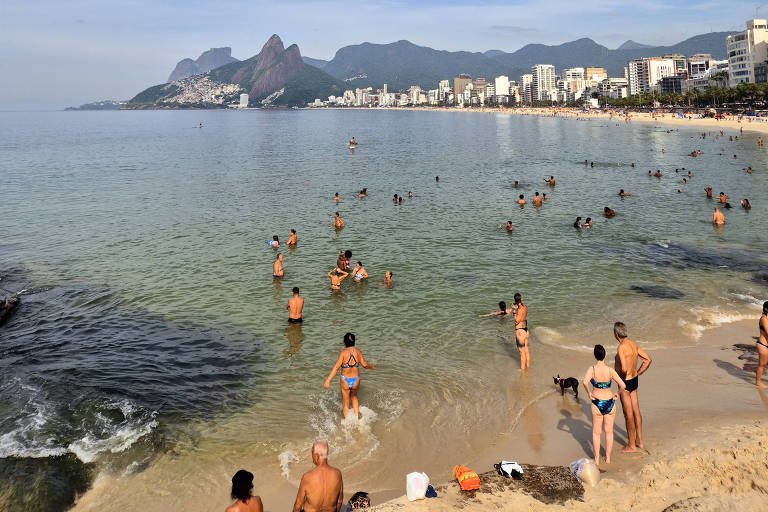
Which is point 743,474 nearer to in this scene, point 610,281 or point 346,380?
point 346,380

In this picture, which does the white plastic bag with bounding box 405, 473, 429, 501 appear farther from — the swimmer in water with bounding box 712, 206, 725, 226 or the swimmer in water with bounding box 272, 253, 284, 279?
the swimmer in water with bounding box 712, 206, 725, 226

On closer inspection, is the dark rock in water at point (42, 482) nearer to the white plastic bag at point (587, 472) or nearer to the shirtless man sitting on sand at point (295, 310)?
the shirtless man sitting on sand at point (295, 310)

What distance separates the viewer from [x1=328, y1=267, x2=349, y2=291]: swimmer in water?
21266 millimetres

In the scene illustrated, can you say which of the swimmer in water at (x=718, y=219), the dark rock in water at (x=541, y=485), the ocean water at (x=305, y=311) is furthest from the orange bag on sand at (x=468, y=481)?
the swimmer in water at (x=718, y=219)

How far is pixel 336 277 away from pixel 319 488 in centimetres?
1426

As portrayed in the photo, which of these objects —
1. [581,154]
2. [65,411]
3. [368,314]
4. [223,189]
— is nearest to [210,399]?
[65,411]

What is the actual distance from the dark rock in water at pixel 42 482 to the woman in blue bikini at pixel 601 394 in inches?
383

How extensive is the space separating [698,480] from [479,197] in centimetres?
3580

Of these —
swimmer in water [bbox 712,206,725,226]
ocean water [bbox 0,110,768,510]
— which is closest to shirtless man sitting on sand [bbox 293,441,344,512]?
ocean water [bbox 0,110,768,510]

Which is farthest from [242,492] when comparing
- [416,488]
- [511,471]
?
[511,471]

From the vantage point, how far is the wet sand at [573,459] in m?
8.41

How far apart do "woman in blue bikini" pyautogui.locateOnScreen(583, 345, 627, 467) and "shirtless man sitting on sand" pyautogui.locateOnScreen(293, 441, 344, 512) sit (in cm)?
484

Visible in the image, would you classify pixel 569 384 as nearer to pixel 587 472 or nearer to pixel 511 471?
pixel 587 472

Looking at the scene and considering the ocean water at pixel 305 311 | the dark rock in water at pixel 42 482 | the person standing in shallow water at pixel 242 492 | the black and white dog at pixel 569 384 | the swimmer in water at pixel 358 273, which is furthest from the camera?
the swimmer in water at pixel 358 273
